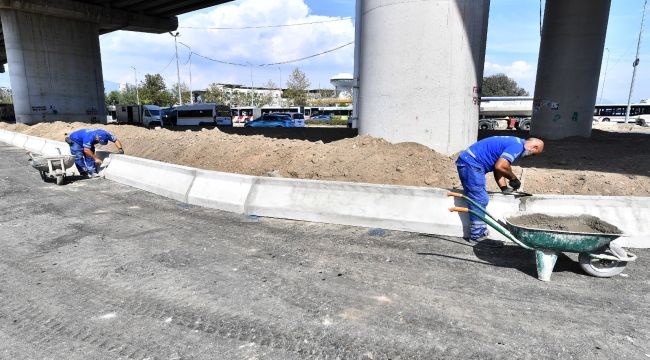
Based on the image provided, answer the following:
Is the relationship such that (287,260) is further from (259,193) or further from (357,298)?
(259,193)

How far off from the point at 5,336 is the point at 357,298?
2.97m

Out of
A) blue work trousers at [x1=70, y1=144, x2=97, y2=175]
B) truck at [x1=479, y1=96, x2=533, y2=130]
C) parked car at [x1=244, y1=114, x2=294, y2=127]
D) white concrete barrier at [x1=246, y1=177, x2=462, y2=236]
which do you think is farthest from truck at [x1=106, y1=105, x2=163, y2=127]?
white concrete barrier at [x1=246, y1=177, x2=462, y2=236]

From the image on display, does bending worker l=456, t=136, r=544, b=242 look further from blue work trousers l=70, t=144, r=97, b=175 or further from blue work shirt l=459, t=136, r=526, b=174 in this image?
blue work trousers l=70, t=144, r=97, b=175

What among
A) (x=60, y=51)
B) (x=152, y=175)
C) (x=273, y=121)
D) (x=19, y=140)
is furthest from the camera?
(x=273, y=121)

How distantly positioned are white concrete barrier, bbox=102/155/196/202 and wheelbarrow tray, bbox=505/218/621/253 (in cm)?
609

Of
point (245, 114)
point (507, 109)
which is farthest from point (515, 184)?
point (245, 114)

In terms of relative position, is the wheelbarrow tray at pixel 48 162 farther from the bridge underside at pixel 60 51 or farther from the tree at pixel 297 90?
the tree at pixel 297 90

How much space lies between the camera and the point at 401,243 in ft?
17.0

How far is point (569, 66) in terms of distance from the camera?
631 inches

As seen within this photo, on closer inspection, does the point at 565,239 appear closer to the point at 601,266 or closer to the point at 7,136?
the point at 601,266

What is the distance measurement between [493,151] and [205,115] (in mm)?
34369

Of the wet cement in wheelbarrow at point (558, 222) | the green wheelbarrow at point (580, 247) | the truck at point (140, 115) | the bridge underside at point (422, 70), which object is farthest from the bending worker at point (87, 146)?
the truck at point (140, 115)

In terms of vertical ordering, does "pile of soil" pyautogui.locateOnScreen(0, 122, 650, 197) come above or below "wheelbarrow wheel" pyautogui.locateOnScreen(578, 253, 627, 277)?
above

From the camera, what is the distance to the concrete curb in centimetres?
496
